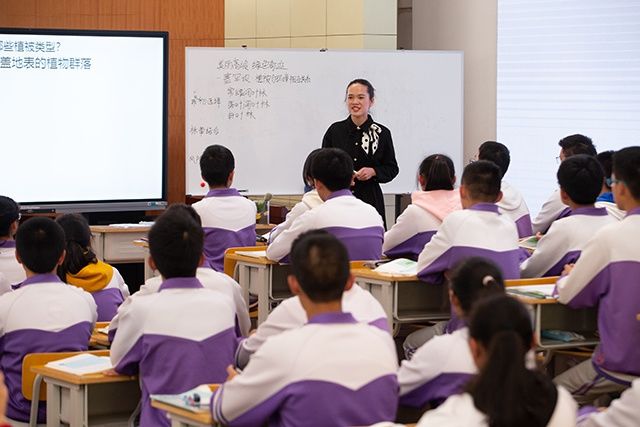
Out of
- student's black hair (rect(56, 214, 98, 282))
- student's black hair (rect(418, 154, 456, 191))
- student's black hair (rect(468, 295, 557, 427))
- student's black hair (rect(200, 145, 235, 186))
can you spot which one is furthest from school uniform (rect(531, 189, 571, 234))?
student's black hair (rect(468, 295, 557, 427))

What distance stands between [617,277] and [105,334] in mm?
2034

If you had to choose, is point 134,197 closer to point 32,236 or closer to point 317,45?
point 317,45

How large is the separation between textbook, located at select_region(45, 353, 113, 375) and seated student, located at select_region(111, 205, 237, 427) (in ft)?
0.38

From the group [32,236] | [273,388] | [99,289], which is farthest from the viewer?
[99,289]

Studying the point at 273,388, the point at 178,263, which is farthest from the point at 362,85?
the point at 273,388

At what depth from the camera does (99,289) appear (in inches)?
195

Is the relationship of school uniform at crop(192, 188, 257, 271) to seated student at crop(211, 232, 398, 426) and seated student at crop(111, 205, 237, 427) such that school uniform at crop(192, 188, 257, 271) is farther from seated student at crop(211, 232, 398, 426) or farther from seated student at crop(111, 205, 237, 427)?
seated student at crop(211, 232, 398, 426)

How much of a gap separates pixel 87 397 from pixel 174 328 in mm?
432

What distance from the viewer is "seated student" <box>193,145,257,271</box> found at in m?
6.31

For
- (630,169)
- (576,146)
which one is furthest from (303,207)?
(630,169)

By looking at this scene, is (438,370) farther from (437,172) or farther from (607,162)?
(607,162)

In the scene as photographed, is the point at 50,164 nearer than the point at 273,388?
No

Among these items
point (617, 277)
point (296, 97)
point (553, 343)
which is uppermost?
point (296, 97)

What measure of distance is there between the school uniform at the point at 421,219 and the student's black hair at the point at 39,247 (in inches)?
76.8
